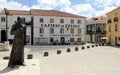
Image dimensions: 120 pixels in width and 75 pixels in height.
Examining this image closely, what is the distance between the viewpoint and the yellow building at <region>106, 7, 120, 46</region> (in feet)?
188

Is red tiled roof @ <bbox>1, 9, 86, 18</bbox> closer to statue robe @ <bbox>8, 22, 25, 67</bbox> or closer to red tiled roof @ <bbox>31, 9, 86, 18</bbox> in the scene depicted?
red tiled roof @ <bbox>31, 9, 86, 18</bbox>

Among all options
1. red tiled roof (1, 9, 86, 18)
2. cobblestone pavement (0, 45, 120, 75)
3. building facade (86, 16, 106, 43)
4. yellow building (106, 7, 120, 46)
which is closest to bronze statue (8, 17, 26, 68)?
cobblestone pavement (0, 45, 120, 75)

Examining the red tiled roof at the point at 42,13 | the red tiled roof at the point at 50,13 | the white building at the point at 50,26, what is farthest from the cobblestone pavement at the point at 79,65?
the red tiled roof at the point at 50,13

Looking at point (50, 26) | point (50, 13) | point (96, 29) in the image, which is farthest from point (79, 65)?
point (96, 29)

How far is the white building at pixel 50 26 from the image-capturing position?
6228cm

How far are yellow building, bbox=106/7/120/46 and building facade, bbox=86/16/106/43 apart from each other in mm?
15699

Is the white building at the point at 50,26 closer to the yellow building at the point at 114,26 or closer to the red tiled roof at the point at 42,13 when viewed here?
the red tiled roof at the point at 42,13

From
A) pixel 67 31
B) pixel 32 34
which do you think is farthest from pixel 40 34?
pixel 67 31

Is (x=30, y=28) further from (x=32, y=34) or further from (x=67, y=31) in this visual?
(x=67, y=31)

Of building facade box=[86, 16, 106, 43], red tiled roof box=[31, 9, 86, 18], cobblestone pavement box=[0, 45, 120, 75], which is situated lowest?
cobblestone pavement box=[0, 45, 120, 75]

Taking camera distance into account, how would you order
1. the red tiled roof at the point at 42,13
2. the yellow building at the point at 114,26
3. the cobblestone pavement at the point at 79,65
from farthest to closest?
the red tiled roof at the point at 42,13, the yellow building at the point at 114,26, the cobblestone pavement at the point at 79,65

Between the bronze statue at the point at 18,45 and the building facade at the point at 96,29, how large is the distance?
2456 inches

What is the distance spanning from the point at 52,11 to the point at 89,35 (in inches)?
936

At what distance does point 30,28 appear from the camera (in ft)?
206
